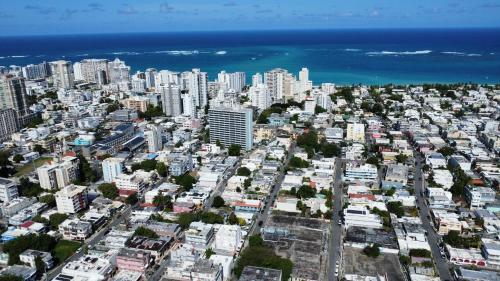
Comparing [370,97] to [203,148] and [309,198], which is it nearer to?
[203,148]

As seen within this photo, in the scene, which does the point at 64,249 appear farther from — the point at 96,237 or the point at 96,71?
the point at 96,71

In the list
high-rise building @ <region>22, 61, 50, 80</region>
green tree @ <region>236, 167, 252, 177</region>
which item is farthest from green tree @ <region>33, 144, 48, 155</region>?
high-rise building @ <region>22, 61, 50, 80</region>

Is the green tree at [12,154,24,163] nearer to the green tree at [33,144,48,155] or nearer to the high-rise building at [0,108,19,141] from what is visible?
the green tree at [33,144,48,155]

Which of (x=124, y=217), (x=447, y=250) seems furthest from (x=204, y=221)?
(x=447, y=250)

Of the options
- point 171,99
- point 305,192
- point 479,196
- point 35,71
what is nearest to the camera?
point 479,196

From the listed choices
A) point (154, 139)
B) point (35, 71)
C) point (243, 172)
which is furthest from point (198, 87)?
point (35, 71)

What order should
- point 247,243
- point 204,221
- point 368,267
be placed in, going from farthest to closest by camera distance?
1. point 204,221
2. point 247,243
3. point 368,267
